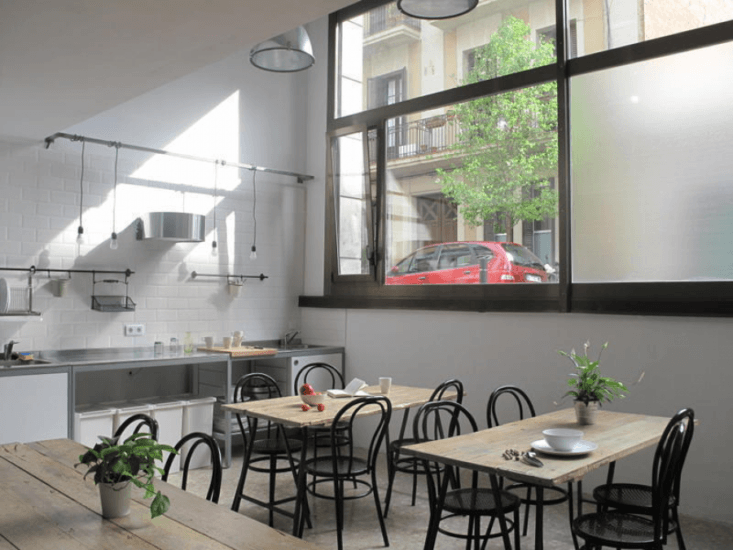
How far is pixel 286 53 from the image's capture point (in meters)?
4.27

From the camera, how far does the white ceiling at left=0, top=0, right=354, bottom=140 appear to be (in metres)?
2.51

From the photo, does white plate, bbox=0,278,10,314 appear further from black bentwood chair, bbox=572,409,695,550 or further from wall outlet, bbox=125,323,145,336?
black bentwood chair, bbox=572,409,695,550

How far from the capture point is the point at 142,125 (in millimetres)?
5328

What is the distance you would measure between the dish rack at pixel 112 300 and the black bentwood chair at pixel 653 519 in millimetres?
3595

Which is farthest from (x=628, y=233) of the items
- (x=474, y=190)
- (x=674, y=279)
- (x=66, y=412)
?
(x=66, y=412)

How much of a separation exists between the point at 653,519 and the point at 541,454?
0.50 m

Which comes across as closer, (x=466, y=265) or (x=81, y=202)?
(x=81, y=202)

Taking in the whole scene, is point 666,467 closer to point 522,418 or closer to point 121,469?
point 522,418

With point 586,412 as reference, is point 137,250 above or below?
above

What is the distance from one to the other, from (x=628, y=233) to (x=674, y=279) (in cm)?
41

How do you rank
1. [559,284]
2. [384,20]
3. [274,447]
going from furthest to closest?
1. [384,20]
2. [559,284]
3. [274,447]

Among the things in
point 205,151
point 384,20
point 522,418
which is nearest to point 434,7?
point 522,418

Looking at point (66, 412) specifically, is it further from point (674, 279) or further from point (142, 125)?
point (674, 279)

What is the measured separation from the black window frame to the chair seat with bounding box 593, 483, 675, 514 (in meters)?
1.31
